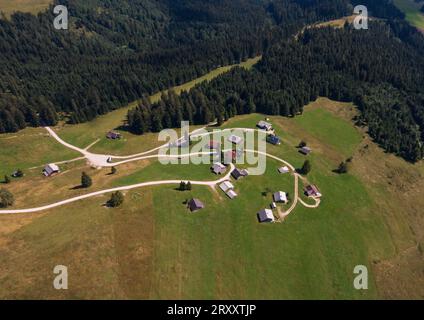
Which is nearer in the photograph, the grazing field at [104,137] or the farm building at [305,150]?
the farm building at [305,150]

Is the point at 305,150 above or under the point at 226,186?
above

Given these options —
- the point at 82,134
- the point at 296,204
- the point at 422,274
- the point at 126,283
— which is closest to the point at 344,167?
the point at 296,204

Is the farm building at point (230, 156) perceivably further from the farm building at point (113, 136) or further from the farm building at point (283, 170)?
the farm building at point (113, 136)

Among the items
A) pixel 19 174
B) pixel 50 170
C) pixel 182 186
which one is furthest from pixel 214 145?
pixel 19 174

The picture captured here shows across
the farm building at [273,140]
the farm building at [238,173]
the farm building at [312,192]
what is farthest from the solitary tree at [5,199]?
the farm building at [273,140]

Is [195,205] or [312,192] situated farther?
[312,192]

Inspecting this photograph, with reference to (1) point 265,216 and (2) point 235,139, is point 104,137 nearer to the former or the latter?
(2) point 235,139
